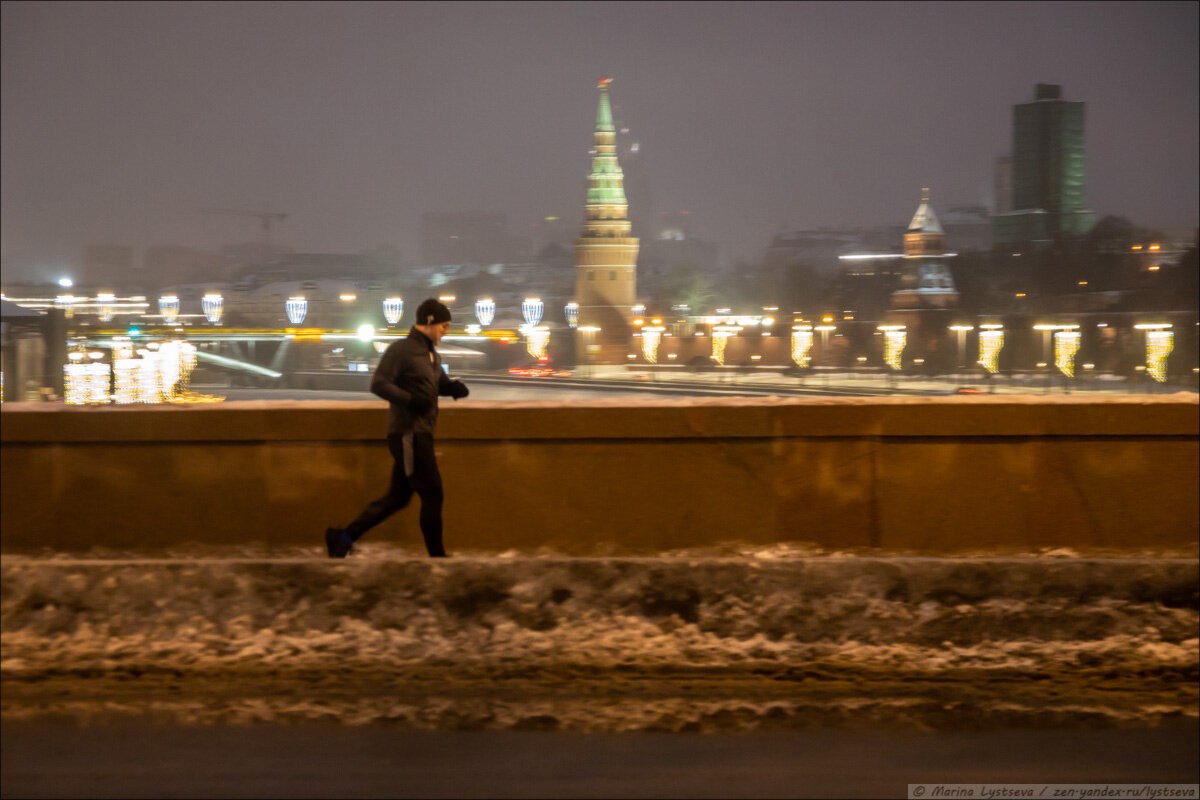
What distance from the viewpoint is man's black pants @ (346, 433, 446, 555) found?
7.99 meters

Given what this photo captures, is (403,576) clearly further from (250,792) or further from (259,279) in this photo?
(259,279)

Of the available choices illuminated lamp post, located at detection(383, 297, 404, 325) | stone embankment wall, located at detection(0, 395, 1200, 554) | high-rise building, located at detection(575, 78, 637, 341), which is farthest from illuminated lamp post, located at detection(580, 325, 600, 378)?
stone embankment wall, located at detection(0, 395, 1200, 554)

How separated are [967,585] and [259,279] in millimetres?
199549

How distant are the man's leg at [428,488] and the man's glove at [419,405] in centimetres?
14

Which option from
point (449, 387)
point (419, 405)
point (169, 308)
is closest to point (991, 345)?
point (169, 308)

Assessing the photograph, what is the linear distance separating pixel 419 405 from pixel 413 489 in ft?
1.83

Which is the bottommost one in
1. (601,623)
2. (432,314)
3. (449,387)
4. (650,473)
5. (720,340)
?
(601,623)

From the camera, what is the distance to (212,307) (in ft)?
574

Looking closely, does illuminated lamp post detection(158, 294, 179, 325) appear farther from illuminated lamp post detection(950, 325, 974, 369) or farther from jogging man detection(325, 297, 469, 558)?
jogging man detection(325, 297, 469, 558)

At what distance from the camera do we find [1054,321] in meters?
154

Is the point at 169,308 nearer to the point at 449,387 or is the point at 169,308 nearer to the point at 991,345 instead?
the point at 991,345

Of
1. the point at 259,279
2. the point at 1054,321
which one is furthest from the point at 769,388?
the point at 259,279

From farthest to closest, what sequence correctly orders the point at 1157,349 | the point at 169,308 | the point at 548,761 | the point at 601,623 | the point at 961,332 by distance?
the point at 169,308
the point at 961,332
the point at 1157,349
the point at 601,623
the point at 548,761

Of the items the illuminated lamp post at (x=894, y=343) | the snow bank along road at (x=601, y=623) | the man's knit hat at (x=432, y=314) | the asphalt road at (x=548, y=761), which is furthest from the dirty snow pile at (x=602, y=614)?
the illuminated lamp post at (x=894, y=343)
